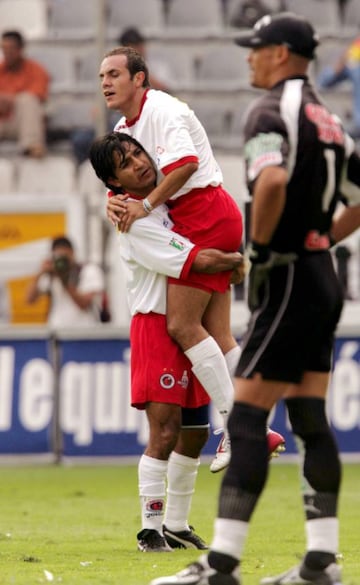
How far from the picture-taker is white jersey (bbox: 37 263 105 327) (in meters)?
14.3

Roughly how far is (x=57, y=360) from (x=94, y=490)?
2532mm

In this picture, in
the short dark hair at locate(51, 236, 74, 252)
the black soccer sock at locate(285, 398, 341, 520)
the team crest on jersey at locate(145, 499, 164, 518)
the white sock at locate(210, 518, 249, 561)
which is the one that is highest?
the black soccer sock at locate(285, 398, 341, 520)

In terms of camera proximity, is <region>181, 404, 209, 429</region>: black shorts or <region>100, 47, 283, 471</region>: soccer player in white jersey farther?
<region>181, 404, 209, 429</region>: black shorts

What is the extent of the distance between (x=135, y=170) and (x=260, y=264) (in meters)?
1.86

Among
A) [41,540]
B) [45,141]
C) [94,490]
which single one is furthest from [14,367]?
[41,540]

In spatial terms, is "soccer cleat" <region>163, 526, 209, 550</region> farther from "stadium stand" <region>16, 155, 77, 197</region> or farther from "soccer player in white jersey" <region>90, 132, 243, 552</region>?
"stadium stand" <region>16, 155, 77, 197</region>

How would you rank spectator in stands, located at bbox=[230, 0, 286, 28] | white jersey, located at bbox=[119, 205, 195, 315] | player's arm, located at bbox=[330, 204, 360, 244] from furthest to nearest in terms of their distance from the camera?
spectator in stands, located at bbox=[230, 0, 286, 28], white jersey, located at bbox=[119, 205, 195, 315], player's arm, located at bbox=[330, 204, 360, 244]

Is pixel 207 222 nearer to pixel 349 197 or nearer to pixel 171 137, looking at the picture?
pixel 171 137

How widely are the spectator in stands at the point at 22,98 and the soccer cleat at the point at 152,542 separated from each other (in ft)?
31.7

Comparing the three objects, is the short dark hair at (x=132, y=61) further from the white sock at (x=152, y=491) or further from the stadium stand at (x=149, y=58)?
the stadium stand at (x=149, y=58)

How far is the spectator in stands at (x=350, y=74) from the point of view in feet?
55.4

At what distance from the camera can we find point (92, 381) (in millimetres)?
13492

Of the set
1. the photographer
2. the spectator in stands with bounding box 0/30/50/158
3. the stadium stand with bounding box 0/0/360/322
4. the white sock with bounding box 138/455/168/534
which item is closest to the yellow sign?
the photographer

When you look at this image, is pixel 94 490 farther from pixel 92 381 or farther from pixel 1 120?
pixel 1 120
